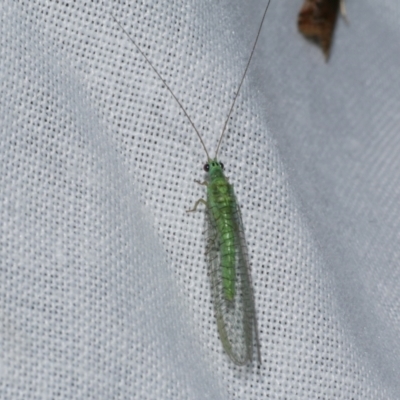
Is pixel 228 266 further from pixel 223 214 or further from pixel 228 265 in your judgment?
pixel 223 214

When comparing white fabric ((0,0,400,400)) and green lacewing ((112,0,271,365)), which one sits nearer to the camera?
white fabric ((0,0,400,400))

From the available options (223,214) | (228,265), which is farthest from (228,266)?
(223,214)

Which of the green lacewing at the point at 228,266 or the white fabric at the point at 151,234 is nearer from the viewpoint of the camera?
the white fabric at the point at 151,234

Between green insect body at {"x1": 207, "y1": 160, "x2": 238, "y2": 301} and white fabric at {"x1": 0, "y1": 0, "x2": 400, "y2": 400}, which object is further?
green insect body at {"x1": 207, "y1": 160, "x2": 238, "y2": 301}
